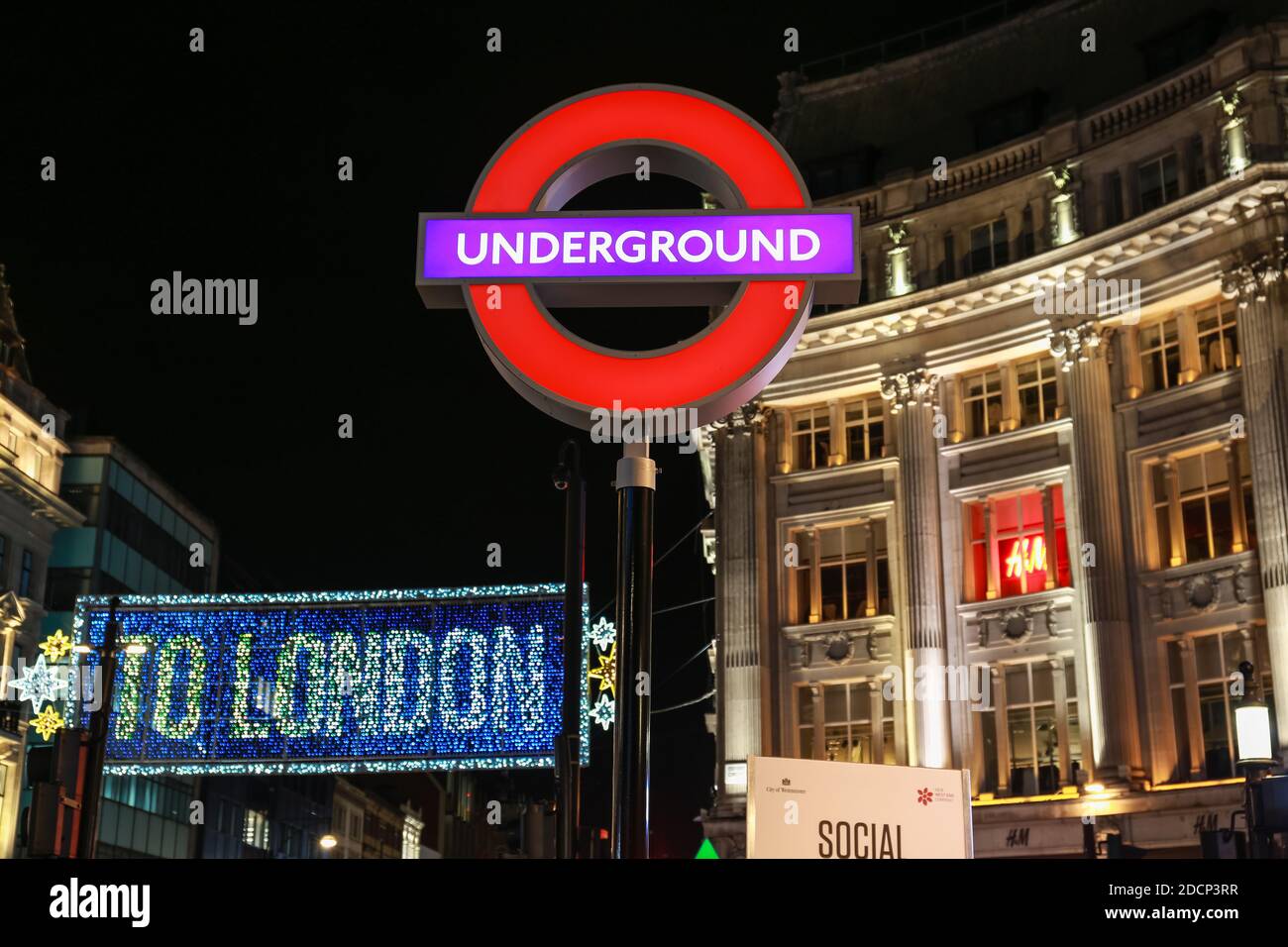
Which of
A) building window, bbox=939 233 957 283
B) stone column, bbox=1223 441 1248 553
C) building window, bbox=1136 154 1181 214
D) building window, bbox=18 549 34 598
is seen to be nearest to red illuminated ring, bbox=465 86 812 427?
stone column, bbox=1223 441 1248 553

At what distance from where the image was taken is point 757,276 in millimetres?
6785

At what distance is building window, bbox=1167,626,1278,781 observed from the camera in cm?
3569

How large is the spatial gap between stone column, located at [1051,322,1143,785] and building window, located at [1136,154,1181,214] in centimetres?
362

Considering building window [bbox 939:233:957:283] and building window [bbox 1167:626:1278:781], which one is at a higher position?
building window [bbox 939:233:957:283]

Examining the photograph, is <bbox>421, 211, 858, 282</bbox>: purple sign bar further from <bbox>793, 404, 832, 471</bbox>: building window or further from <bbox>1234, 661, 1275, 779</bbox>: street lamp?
<bbox>793, 404, 832, 471</bbox>: building window

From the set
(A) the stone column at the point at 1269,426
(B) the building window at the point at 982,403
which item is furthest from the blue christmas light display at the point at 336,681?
(A) the stone column at the point at 1269,426

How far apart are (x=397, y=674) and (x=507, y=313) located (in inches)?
1246

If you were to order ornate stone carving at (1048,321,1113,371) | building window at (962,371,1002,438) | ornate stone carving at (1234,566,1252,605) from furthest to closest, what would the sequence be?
building window at (962,371,1002,438)
ornate stone carving at (1048,321,1113,371)
ornate stone carving at (1234,566,1252,605)

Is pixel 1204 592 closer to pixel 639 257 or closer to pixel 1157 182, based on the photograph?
pixel 1157 182

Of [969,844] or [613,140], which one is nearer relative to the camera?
[613,140]

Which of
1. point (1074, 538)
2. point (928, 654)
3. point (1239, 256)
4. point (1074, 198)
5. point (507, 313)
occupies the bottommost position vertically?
point (507, 313)

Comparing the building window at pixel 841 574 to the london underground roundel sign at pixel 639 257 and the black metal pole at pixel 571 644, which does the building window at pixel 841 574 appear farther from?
the london underground roundel sign at pixel 639 257
